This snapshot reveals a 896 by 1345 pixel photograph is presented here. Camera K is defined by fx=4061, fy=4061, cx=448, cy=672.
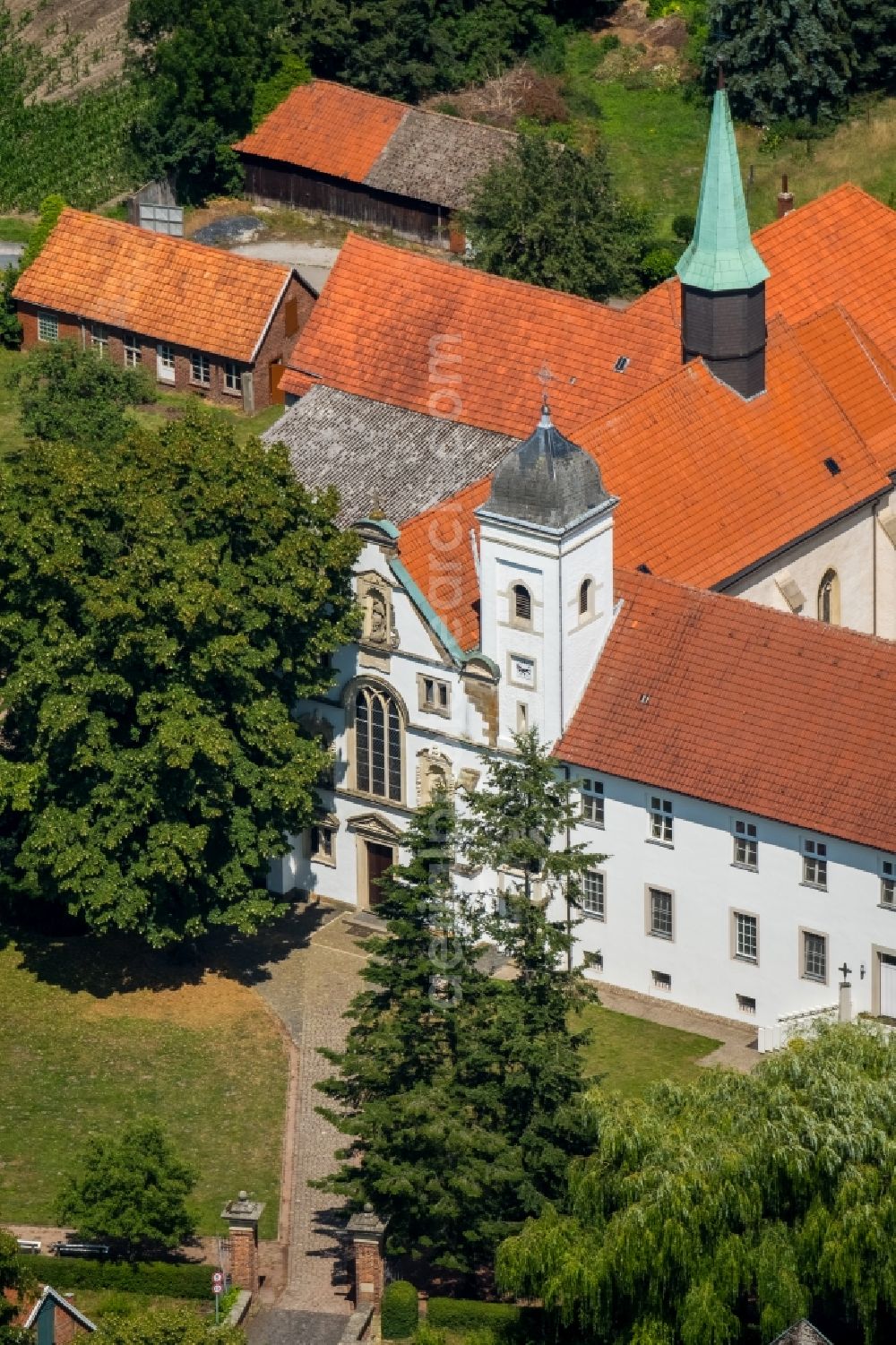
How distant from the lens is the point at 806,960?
360 feet

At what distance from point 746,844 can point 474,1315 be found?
17581mm

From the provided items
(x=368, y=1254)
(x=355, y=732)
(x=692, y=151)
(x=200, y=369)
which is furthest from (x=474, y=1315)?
(x=692, y=151)

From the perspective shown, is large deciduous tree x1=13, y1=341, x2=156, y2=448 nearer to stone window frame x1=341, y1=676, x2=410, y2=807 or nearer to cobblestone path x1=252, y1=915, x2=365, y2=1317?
stone window frame x1=341, y1=676, x2=410, y2=807

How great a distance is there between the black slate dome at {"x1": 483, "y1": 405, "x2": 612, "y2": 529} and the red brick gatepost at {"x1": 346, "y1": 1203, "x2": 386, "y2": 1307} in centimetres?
2098

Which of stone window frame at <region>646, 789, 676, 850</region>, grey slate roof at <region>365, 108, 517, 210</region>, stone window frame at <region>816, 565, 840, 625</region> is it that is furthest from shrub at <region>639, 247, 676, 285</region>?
stone window frame at <region>646, 789, 676, 850</region>

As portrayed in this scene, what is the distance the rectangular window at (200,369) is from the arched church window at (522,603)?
109ft

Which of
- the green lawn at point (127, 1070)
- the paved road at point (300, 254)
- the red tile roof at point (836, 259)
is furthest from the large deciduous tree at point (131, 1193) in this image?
the paved road at point (300, 254)

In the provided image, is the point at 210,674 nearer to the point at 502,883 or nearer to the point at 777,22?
the point at 502,883

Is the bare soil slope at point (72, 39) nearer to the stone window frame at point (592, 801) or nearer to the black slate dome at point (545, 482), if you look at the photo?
the black slate dome at point (545, 482)

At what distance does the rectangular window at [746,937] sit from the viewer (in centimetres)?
11038

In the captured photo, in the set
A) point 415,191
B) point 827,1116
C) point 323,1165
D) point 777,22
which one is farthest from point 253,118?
point 827,1116

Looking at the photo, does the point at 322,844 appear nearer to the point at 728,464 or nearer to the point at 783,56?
the point at 728,464

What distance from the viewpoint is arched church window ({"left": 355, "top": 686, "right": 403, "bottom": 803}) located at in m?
116

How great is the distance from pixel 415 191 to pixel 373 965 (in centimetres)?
5624
